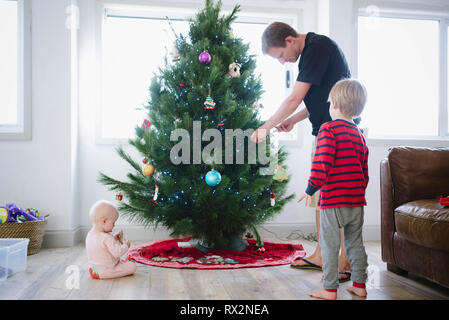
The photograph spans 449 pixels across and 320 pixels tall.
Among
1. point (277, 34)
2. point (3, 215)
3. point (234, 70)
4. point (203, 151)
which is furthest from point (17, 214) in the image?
point (277, 34)

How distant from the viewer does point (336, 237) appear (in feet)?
5.20

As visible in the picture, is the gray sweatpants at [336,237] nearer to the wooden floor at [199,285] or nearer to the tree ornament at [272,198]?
the wooden floor at [199,285]

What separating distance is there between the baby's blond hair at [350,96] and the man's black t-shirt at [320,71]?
0.32 metres

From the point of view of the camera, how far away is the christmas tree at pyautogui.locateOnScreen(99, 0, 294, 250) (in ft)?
7.75

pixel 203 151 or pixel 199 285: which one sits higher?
pixel 203 151

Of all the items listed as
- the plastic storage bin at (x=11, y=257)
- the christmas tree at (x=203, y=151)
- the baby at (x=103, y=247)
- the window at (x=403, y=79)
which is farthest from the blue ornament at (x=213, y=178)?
the window at (x=403, y=79)

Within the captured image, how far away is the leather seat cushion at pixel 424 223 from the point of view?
1.61 meters

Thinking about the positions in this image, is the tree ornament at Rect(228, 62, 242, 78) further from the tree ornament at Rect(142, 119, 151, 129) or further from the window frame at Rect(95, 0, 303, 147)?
the window frame at Rect(95, 0, 303, 147)

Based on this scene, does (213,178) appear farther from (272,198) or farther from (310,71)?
(310,71)

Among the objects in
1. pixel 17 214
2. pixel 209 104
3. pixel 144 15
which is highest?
pixel 144 15

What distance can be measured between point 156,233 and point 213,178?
1.17 meters

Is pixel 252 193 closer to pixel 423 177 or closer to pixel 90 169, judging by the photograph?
pixel 423 177

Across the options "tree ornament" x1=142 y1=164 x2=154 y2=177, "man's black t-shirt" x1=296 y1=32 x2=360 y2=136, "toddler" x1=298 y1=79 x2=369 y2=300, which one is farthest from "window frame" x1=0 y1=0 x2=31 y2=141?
"toddler" x1=298 y1=79 x2=369 y2=300
